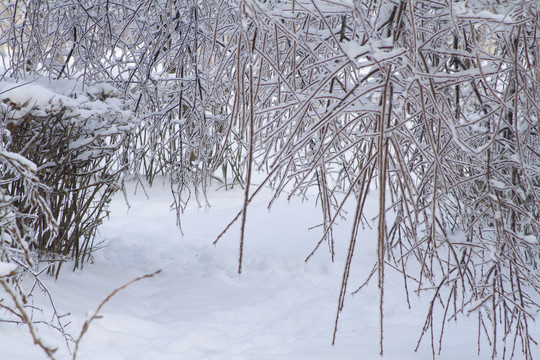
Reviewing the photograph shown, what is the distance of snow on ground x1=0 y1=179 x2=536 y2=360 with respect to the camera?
2881mm

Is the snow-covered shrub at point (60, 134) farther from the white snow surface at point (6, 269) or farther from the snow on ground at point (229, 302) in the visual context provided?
the white snow surface at point (6, 269)

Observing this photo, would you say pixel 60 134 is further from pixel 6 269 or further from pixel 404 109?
pixel 404 109

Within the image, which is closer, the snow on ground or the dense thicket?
the dense thicket

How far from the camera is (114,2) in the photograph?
322 centimetres

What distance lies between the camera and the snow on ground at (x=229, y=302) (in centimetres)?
288

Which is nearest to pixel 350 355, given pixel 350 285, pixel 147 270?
pixel 350 285

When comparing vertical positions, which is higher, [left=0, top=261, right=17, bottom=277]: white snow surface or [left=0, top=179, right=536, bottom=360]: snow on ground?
[left=0, top=261, right=17, bottom=277]: white snow surface

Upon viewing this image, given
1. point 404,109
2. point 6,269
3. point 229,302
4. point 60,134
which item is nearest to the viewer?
point 6,269

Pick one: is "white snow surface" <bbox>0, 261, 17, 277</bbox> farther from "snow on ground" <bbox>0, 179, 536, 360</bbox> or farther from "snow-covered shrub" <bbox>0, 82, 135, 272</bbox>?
"snow-covered shrub" <bbox>0, 82, 135, 272</bbox>

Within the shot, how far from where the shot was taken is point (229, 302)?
152 inches

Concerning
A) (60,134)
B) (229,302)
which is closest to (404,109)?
(60,134)

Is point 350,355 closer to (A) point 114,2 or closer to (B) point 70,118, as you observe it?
(B) point 70,118

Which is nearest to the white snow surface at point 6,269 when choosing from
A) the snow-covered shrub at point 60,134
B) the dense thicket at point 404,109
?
the dense thicket at point 404,109

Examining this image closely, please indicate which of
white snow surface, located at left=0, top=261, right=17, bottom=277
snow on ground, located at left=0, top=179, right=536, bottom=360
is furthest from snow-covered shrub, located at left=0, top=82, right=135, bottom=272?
white snow surface, located at left=0, top=261, right=17, bottom=277
